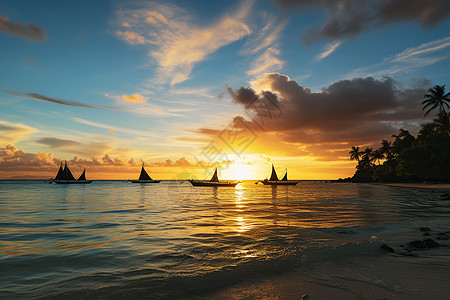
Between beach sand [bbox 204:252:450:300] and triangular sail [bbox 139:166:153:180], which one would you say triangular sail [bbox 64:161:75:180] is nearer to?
triangular sail [bbox 139:166:153:180]

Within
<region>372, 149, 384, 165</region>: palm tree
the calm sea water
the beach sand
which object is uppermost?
<region>372, 149, 384, 165</region>: palm tree

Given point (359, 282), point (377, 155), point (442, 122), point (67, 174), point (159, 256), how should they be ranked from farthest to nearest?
1. point (377, 155)
2. point (67, 174)
3. point (442, 122)
4. point (159, 256)
5. point (359, 282)

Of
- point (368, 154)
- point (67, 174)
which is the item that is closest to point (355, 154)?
point (368, 154)

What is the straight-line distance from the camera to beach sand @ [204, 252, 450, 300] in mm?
6051

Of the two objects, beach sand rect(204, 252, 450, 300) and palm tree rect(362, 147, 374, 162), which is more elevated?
palm tree rect(362, 147, 374, 162)

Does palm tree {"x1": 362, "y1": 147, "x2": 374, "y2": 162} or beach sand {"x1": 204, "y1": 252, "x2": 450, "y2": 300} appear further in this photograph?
palm tree {"x1": 362, "y1": 147, "x2": 374, "y2": 162}

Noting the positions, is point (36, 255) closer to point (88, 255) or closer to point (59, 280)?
point (88, 255)

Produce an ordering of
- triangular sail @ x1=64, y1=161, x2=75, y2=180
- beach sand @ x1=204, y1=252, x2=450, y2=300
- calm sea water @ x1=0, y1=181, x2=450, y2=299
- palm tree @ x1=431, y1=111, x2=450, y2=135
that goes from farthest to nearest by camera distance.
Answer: triangular sail @ x1=64, y1=161, x2=75, y2=180 → palm tree @ x1=431, y1=111, x2=450, y2=135 → calm sea water @ x1=0, y1=181, x2=450, y2=299 → beach sand @ x1=204, y1=252, x2=450, y2=300

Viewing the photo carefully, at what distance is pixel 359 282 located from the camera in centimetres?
688

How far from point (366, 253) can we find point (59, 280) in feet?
36.6

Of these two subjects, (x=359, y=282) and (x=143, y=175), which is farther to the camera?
(x=143, y=175)

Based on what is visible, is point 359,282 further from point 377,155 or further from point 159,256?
point 377,155

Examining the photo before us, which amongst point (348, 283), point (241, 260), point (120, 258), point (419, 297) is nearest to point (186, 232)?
point (120, 258)

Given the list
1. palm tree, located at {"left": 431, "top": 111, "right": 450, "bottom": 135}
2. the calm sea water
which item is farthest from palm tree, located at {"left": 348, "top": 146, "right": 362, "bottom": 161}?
the calm sea water
